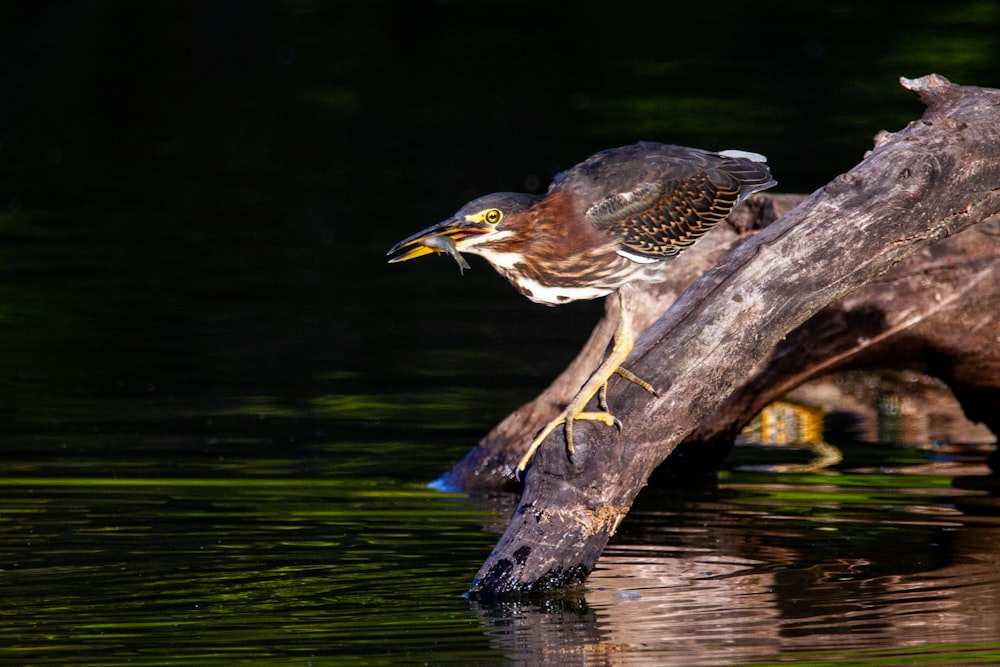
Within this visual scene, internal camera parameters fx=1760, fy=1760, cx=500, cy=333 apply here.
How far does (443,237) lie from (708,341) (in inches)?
35.6

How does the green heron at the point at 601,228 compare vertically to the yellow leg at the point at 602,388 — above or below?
above

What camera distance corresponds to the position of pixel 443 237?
17.0ft

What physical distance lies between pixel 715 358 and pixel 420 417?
3707 millimetres

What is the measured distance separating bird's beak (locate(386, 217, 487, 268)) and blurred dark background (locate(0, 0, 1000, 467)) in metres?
3.06

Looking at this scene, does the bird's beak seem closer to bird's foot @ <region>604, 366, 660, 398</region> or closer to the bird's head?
the bird's head

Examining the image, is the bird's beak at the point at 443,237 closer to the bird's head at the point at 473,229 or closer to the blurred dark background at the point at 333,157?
the bird's head at the point at 473,229

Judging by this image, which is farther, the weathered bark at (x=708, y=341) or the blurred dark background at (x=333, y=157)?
the blurred dark background at (x=333, y=157)

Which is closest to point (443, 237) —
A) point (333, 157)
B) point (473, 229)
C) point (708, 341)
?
point (473, 229)

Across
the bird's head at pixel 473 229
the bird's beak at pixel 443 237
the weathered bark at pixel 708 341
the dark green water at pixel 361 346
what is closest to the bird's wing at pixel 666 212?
the weathered bark at pixel 708 341

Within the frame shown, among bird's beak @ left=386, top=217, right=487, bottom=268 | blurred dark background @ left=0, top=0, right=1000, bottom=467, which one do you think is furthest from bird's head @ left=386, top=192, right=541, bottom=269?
blurred dark background @ left=0, top=0, right=1000, bottom=467

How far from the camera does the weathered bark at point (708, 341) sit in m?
5.43

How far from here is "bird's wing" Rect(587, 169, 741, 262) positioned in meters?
5.62

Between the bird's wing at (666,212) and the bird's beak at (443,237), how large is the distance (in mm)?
502

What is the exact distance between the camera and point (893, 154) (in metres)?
5.64
